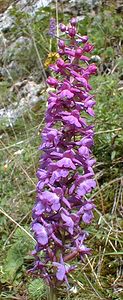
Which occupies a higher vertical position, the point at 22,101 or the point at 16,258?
the point at 16,258

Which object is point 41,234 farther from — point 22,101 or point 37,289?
point 22,101

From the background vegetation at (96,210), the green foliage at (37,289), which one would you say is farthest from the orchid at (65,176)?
the green foliage at (37,289)

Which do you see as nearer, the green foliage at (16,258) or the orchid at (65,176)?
the orchid at (65,176)

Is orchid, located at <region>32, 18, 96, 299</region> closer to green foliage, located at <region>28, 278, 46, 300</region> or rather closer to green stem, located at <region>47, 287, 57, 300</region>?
green stem, located at <region>47, 287, 57, 300</region>

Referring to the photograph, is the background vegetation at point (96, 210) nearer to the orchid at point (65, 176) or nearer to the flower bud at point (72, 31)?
the orchid at point (65, 176)

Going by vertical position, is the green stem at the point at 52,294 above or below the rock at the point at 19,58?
above

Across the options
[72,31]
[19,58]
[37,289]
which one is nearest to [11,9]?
[19,58]
